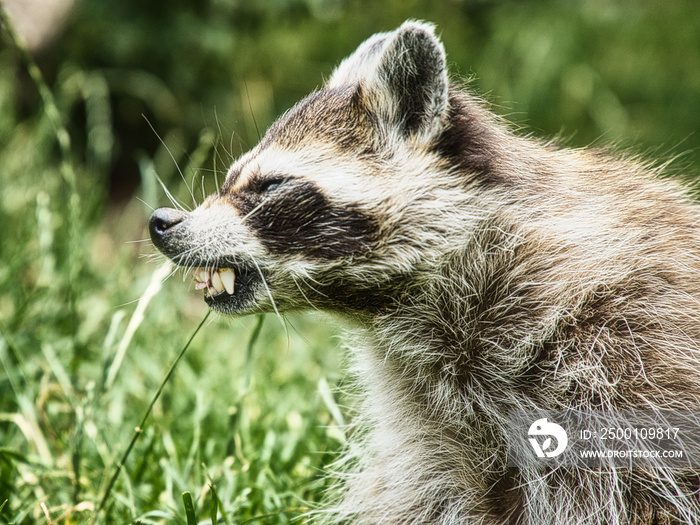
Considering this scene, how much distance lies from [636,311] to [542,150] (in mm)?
815

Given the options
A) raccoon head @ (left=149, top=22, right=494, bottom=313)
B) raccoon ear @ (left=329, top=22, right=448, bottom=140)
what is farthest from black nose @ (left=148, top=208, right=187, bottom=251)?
raccoon ear @ (left=329, top=22, right=448, bottom=140)

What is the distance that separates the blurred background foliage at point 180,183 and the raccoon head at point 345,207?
39 cm

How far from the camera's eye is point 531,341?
264cm

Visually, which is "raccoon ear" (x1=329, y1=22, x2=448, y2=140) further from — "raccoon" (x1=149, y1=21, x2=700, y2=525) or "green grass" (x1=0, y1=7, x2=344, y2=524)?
"green grass" (x1=0, y1=7, x2=344, y2=524)

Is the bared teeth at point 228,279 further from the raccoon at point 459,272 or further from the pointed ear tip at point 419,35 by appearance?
the pointed ear tip at point 419,35

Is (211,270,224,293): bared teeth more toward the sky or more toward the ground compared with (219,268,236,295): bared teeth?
more toward the ground

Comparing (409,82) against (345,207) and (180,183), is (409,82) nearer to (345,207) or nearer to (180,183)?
(345,207)

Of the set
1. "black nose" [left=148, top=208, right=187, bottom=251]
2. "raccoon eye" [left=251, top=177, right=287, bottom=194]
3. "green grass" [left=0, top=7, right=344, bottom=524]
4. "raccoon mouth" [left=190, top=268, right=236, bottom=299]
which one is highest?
"raccoon eye" [left=251, top=177, right=287, bottom=194]

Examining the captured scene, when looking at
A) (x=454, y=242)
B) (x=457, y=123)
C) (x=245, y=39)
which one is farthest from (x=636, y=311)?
(x=245, y=39)

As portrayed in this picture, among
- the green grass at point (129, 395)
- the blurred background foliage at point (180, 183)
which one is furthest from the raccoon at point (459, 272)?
the green grass at point (129, 395)

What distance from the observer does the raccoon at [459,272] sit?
8.51ft

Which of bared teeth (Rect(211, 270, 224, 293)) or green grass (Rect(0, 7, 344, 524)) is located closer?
bared teeth (Rect(211, 270, 224, 293))

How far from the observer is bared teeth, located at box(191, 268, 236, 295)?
278 cm

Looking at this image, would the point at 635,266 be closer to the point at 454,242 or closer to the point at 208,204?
the point at 454,242
